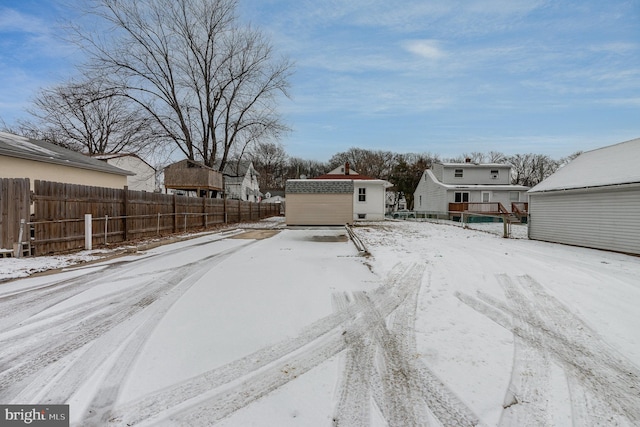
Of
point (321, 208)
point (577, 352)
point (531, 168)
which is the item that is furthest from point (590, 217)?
point (531, 168)

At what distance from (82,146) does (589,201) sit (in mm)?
42512

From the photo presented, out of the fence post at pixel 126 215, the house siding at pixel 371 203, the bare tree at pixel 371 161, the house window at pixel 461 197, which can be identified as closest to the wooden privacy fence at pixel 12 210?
the fence post at pixel 126 215

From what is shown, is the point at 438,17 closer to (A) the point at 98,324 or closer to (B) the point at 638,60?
(B) the point at 638,60

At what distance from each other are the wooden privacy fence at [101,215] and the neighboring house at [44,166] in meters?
3.06

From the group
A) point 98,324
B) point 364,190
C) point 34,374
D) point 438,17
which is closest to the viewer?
point 34,374

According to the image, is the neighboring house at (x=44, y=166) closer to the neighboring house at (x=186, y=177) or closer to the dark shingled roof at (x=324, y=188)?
the neighboring house at (x=186, y=177)

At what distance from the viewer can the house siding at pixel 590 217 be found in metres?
10.9

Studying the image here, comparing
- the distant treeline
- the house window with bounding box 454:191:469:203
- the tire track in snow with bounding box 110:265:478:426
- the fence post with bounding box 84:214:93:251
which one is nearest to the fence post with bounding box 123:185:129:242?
the fence post with bounding box 84:214:93:251

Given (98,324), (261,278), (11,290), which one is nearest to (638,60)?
(261,278)

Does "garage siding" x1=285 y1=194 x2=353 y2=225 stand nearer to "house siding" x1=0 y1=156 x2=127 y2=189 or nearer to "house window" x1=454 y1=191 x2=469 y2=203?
"house siding" x1=0 y1=156 x2=127 y2=189

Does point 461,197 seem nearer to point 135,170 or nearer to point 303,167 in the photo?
point 135,170

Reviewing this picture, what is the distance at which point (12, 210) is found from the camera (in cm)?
836

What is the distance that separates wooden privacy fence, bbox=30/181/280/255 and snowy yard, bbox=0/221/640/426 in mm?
2249

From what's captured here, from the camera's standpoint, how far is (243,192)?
4816 cm
